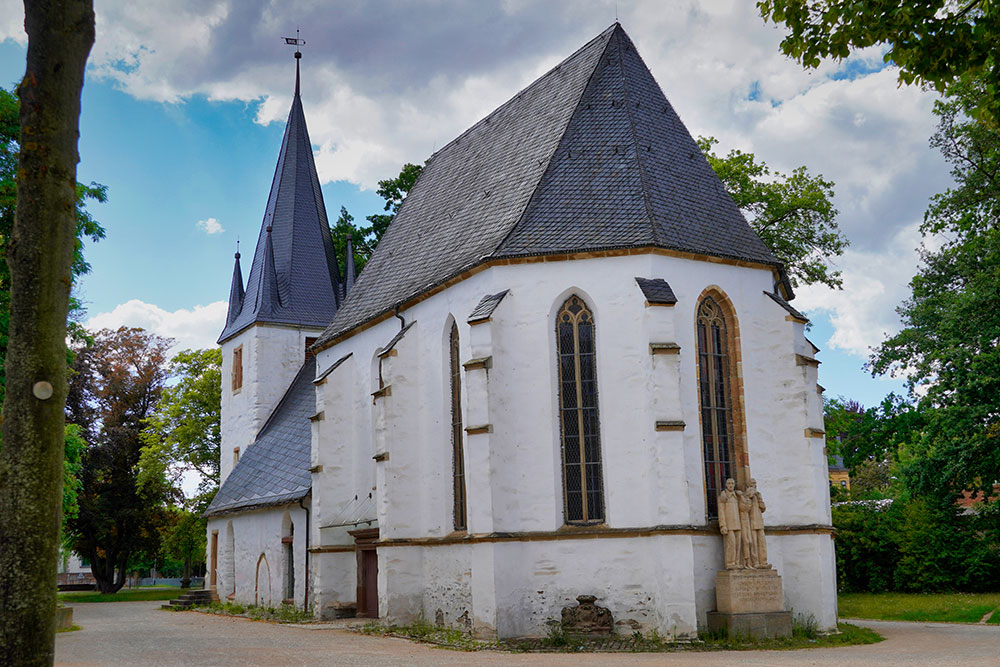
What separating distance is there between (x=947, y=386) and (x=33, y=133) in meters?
23.0

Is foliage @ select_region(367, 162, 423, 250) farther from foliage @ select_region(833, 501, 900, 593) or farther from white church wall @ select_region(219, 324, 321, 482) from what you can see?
foliage @ select_region(833, 501, 900, 593)

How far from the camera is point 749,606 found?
15297mm

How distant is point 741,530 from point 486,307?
18.8ft

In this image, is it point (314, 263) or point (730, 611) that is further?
point (314, 263)

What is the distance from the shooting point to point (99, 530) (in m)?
42.7

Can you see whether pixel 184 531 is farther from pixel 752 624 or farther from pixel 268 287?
pixel 752 624

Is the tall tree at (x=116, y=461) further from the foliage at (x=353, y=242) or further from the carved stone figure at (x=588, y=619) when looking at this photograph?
the carved stone figure at (x=588, y=619)

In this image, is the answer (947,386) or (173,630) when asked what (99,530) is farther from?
(947,386)

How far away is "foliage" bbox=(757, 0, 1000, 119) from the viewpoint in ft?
28.9

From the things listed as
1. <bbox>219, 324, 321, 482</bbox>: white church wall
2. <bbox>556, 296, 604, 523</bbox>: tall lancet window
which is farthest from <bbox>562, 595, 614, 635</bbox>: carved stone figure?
<bbox>219, 324, 321, 482</bbox>: white church wall

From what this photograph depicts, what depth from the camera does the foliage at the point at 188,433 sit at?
41.0 metres

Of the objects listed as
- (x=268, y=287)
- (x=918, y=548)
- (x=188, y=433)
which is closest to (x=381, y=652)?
(x=918, y=548)

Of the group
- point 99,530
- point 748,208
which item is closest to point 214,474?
point 99,530

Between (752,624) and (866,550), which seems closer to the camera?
(752,624)
